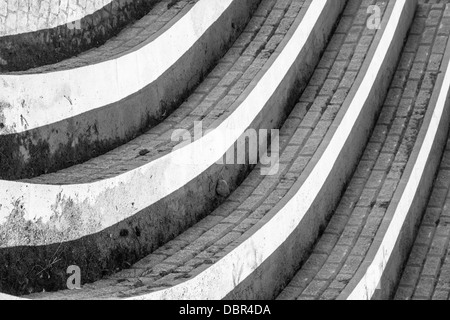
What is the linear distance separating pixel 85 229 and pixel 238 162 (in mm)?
2180

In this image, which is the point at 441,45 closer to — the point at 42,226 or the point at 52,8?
the point at 52,8

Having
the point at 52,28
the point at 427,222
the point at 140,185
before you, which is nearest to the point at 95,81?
the point at 52,28

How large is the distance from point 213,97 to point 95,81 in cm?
158

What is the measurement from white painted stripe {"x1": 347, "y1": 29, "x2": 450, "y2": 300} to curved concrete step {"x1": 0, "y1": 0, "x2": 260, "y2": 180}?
2.29 m

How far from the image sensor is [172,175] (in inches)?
340

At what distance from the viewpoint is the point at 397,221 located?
992cm

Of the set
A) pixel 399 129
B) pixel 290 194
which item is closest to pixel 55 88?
pixel 290 194

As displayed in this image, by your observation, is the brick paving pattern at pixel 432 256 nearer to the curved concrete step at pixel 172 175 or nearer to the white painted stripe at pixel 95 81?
the curved concrete step at pixel 172 175

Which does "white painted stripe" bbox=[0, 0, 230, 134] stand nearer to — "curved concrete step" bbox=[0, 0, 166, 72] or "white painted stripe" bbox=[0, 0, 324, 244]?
"curved concrete step" bbox=[0, 0, 166, 72]

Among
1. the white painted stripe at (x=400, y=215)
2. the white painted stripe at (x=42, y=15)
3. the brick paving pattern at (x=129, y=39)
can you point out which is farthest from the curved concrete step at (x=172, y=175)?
the white painted stripe at (x=400, y=215)

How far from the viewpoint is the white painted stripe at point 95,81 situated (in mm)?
7727

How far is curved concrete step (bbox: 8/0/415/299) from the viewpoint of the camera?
311 inches

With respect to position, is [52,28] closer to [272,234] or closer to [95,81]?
[95,81]

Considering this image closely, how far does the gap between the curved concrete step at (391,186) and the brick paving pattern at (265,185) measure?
2.26ft
